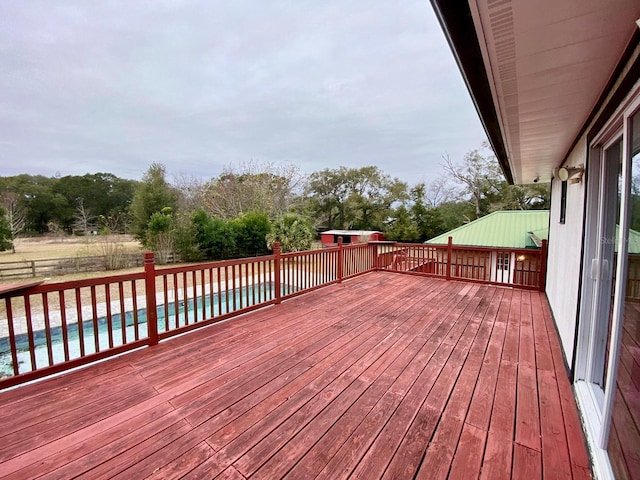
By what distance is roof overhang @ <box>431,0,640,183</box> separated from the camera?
3.51 ft

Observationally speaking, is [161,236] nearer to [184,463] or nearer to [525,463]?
[184,463]

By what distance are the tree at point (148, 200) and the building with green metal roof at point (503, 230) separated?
14152 mm

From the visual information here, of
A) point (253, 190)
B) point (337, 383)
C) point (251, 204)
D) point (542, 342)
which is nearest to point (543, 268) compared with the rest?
point (542, 342)

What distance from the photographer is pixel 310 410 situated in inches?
74.8

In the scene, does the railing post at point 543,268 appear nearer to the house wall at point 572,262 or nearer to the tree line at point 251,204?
the house wall at point 572,262

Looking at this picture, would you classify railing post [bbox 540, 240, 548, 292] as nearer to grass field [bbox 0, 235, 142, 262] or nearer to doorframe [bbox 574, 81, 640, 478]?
doorframe [bbox 574, 81, 640, 478]

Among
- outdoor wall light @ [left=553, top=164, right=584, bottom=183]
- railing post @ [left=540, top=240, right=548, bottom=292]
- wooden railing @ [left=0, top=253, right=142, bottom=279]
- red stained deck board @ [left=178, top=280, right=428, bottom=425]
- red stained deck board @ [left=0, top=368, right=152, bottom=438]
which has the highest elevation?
outdoor wall light @ [left=553, top=164, right=584, bottom=183]

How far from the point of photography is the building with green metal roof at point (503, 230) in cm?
1078

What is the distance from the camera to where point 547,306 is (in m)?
4.31

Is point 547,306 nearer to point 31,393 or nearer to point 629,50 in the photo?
point 629,50

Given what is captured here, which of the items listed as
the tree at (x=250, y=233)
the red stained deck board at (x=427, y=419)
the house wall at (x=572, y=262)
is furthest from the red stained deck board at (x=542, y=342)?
the tree at (x=250, y=233)

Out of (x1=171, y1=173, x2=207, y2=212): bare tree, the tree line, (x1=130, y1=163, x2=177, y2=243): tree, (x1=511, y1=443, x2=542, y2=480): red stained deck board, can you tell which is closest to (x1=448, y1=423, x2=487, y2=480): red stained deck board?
(x1=511, y1=443, x2=542, y2=480): red stained deck board

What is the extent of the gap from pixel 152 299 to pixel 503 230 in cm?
1275

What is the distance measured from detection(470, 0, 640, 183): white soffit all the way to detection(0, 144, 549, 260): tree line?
37.7ft
